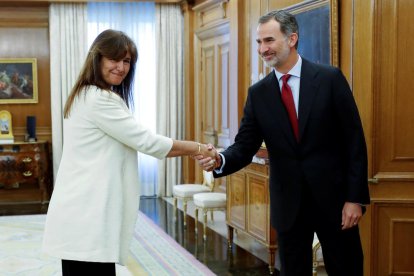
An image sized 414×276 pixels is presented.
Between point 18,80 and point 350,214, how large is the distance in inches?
282

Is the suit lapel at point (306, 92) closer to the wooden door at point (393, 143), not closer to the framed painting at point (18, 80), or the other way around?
the wooden door at point (393, 143)

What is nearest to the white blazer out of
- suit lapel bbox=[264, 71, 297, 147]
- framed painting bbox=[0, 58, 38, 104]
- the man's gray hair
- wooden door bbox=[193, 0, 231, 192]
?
suit lapel bbox=[264, 71, 297, 147]

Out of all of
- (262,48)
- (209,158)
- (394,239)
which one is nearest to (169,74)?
(394,239)

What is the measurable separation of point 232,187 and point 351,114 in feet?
10.1

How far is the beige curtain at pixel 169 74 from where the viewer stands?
9.06 meters

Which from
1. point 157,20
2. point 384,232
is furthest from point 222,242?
point 157,20

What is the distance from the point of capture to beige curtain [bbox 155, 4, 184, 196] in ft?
29.7

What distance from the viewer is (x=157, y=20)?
905cm

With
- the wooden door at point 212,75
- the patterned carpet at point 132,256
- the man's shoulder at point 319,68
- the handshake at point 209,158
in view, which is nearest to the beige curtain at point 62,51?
the wooden door at point 212,75

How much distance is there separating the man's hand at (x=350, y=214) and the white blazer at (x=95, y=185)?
0.95 metres

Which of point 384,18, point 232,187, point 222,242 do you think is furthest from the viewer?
point 222,242

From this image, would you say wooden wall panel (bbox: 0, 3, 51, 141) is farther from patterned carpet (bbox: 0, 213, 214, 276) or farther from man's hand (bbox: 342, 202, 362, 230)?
man's hand (bbox: 342, 202, 362, 230)

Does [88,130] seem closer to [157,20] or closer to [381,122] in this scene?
[381,122]

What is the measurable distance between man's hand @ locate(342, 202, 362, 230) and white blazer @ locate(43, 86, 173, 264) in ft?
3.11
